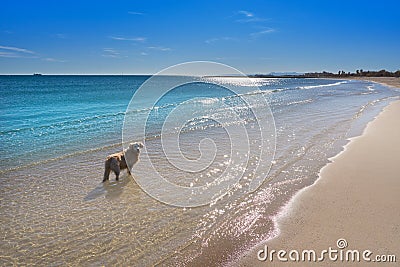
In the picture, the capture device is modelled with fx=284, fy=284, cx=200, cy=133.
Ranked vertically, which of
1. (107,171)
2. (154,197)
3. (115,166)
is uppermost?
(115,166)

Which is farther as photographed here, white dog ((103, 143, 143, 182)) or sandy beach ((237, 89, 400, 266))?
white dog ((103, 143, 143, 182))

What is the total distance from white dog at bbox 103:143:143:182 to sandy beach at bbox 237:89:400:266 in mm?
4423

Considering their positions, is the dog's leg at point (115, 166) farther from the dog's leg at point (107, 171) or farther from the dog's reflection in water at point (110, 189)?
the dog's reflection in water at point (110, 189)

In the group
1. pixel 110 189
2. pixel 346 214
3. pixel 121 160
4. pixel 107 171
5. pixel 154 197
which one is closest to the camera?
pixel 346 214

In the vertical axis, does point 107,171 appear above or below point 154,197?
above

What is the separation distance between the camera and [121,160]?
8141mm

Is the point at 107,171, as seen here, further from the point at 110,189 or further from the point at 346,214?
the point at 346,214

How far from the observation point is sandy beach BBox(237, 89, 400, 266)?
4473 mm

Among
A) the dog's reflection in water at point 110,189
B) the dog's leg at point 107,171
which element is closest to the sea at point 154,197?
the dog's reflection in water at point 110,189

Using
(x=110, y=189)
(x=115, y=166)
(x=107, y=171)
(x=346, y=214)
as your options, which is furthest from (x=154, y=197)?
(x=346, y=214)

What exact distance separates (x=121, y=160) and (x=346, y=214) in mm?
5791

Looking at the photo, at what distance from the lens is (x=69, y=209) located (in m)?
6.38

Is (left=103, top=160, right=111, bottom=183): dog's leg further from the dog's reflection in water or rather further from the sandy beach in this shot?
the sandy beach

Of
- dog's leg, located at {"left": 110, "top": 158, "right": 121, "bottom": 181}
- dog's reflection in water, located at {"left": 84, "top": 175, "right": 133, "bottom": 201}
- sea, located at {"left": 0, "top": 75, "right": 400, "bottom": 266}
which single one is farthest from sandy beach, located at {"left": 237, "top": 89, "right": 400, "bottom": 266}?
dog's leg, located at {"left": 110, "top": 158, "right": 121, "bottom": 181}
